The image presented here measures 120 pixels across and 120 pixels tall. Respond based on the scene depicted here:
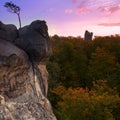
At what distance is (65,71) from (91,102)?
922 inches

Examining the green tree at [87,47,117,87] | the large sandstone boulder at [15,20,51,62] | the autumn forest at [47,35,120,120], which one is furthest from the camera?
the green tree at [87,47,117,87]

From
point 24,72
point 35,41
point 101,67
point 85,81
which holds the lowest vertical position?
point 85,81

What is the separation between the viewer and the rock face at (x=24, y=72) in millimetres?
11453

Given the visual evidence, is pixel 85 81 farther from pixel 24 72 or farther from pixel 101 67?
pixel 24 72

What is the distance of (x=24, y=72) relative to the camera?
12109 mm

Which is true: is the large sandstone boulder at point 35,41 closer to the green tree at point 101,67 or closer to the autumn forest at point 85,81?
the autumn forest at point 85,81

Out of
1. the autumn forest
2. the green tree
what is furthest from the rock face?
the green tree

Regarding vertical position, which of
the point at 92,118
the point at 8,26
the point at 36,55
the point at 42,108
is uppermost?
the point at 8,26

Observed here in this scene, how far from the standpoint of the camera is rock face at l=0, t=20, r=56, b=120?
37.6 feet

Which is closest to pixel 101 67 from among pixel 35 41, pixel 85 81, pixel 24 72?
pixel 85 81

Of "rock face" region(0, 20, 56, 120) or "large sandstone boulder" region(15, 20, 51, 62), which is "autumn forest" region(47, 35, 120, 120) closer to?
"rock face" region(0, 20, 56, 120)

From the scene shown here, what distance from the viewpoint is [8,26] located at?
1266cm

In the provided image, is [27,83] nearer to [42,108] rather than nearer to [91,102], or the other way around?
[42,108]

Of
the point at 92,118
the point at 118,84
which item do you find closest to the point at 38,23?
the point at 92,118
